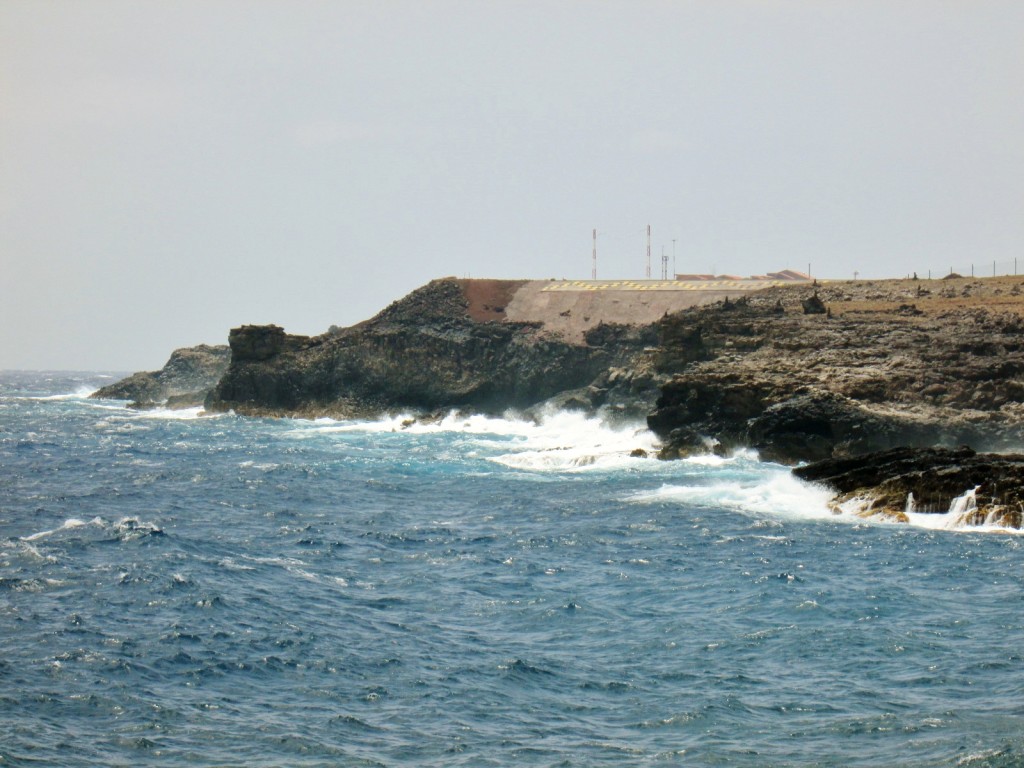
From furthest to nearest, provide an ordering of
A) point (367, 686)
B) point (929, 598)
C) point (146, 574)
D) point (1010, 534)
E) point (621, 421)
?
point (621, 421) < point (1010, 534) < point (146, 574) < point (929, 598) < point (367, 686)

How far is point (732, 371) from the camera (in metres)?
62.1

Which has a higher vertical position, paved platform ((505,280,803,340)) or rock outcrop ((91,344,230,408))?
paved platform ((505,280,803,340))

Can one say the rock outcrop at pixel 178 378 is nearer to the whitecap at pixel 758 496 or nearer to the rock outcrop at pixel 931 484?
the whitecap at pixel 758 496

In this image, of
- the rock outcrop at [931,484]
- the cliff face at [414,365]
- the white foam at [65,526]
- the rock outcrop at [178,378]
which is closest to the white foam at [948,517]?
the rock outcrop at [931,484]

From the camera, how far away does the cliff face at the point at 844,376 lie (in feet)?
175

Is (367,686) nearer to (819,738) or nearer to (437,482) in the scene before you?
(819,738)

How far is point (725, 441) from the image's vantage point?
2281 inches

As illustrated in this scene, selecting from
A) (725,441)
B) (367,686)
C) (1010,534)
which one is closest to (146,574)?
(367,686)

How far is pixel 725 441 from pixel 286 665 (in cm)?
3623

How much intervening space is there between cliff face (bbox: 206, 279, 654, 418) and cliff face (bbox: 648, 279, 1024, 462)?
514 inches

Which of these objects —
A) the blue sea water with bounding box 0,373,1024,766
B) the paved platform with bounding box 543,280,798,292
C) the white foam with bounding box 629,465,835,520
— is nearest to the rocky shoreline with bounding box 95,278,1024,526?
the white foam with bounding box 629,465,835,520

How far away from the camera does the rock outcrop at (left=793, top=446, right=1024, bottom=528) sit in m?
39.5

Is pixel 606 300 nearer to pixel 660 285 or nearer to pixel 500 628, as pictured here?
pixel 660 285

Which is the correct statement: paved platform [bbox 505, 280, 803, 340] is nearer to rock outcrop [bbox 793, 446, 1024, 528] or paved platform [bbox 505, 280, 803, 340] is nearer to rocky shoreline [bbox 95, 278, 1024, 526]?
rocky shoreline [bbox 95, 278, 1024, 526]
